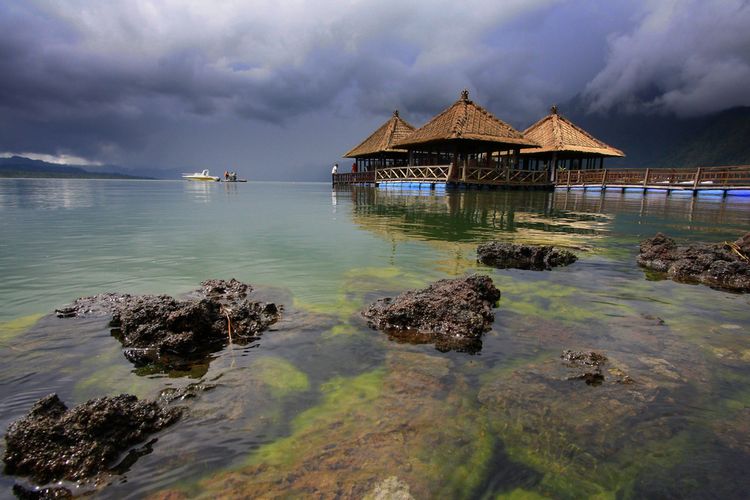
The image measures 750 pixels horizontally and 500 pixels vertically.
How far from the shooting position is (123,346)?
3.48 metres

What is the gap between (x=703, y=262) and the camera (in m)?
6.13

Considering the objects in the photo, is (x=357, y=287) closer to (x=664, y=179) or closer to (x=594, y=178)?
(x=664, y=179)

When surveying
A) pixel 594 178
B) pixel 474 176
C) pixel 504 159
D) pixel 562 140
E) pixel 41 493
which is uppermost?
pixel 562 140

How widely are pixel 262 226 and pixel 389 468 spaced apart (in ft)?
35.8

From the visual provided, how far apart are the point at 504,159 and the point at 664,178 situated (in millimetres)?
14395

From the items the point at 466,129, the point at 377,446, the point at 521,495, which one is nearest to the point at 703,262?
the point at 521,495

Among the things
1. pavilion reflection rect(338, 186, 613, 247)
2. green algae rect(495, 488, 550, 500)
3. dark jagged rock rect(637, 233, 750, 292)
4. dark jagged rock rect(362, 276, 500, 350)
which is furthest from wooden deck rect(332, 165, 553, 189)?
green algae rect(495, 488, 550, 500)

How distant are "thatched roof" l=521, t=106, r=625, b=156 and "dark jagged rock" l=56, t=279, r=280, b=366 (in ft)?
110

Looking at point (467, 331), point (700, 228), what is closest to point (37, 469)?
point (467, 331)

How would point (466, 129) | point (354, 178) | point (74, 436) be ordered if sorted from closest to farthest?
point (74, 436), point (466, 129), point (354, 178)

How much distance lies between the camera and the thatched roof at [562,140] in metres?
32.6

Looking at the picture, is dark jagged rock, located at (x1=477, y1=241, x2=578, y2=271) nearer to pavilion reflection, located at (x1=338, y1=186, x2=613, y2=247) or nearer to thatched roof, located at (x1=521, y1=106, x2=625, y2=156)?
pavilion reflection, located at (x1=338, y1=186, x2=613, y2=247)

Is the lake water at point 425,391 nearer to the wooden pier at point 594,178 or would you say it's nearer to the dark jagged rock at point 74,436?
the dark jagged rock at point 74,436

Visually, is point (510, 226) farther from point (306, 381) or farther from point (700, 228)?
point (306, 381)
